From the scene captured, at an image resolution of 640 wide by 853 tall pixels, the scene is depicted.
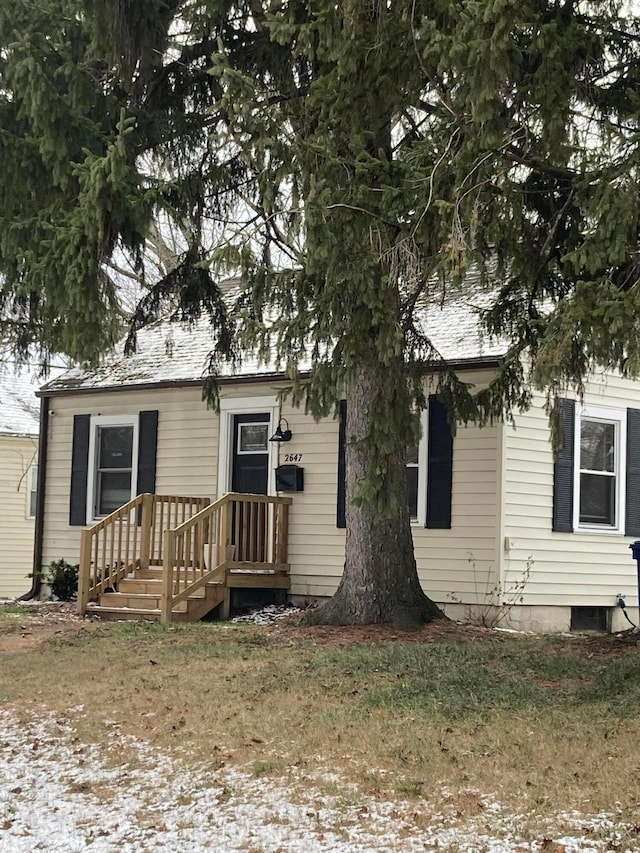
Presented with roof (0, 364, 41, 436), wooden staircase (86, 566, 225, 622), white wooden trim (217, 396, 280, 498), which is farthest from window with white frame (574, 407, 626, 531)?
roof (0, 364, 41, 436)

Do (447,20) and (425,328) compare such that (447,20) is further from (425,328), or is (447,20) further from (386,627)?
(425,328)

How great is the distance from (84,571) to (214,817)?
9.05 m

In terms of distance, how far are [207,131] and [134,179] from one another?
1.69m

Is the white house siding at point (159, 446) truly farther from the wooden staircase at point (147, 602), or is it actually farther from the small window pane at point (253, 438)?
the wooden staircase at point (147, 602)

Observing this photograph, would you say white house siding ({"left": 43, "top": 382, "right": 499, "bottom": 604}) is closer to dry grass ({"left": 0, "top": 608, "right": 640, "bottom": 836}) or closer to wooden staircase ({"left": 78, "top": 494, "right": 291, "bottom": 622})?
wooden staircase ({"left": 78, "top": 494, "right": 291, "bottom": 622})

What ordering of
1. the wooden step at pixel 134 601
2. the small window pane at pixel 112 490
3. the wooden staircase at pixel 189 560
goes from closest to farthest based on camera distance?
the wooden staircase at pixel 189 560 < the wooden step at pixel 134 601 < the small window pane at pixel 112 490

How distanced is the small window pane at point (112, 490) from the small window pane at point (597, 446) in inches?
269

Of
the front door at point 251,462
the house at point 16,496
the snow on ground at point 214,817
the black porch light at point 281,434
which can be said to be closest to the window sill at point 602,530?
the black porch light at point 281,434

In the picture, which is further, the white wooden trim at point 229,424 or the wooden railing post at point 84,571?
the white wooden trim at point 229,424

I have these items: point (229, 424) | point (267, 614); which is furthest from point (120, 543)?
point (229, 424)

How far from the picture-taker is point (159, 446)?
17.0 m

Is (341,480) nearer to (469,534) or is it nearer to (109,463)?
(469,534)

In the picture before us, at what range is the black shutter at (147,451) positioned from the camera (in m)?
16.9

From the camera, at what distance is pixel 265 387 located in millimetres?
15891
